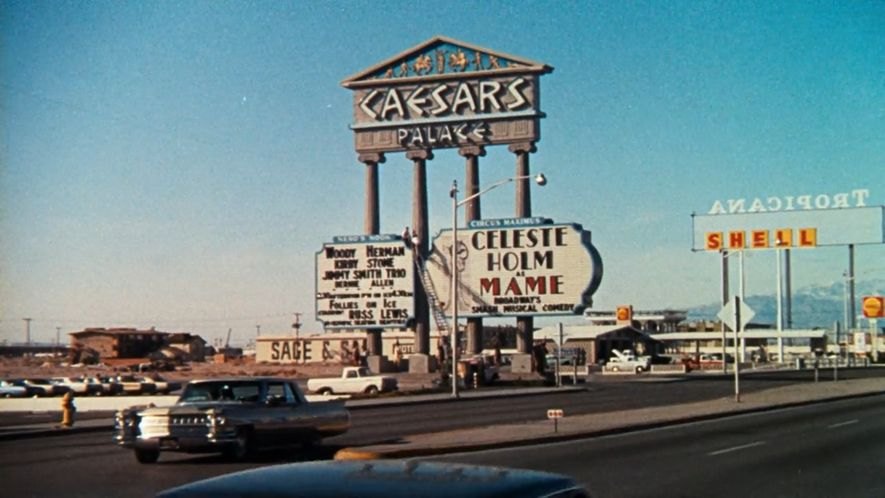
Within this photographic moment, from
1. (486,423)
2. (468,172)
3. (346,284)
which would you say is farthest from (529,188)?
(486,423)

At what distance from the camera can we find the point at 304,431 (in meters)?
21.4

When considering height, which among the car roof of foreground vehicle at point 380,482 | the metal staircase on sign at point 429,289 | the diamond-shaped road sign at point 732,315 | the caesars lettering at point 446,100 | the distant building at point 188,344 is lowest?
the distant building at point 188,344

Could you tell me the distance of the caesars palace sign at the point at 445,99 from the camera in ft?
217

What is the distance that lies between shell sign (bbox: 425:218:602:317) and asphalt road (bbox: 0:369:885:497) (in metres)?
20.2

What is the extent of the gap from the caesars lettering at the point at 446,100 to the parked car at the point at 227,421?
46.2 meters

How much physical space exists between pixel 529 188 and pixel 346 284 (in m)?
12.0

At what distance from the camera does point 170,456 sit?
2212cm

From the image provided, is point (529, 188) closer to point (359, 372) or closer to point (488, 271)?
point (488, 271)

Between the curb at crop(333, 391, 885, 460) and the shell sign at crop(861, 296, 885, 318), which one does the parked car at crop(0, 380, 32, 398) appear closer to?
the curb at crop(333, 391, 885, 460)

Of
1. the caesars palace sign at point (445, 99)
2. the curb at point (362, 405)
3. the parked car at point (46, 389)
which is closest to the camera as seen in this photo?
the curb at point (362, 405)

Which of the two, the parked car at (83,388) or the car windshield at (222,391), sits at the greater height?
the car windshield at (222,391)

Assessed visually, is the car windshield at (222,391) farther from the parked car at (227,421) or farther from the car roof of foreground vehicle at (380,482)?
the car roof of foreground vehicle at (380,482)

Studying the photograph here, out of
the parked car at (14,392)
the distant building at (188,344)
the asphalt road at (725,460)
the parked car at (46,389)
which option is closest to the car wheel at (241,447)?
the asphalt road at (725,460)

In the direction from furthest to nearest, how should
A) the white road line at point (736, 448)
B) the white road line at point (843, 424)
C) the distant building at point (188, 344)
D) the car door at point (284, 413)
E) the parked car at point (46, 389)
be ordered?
the distant building at point (188, 344) → the parked car at point (46, 389) → the white road line at point (843, 424) → the white road line at point (736, 448) → the car door at point (284, 413)
